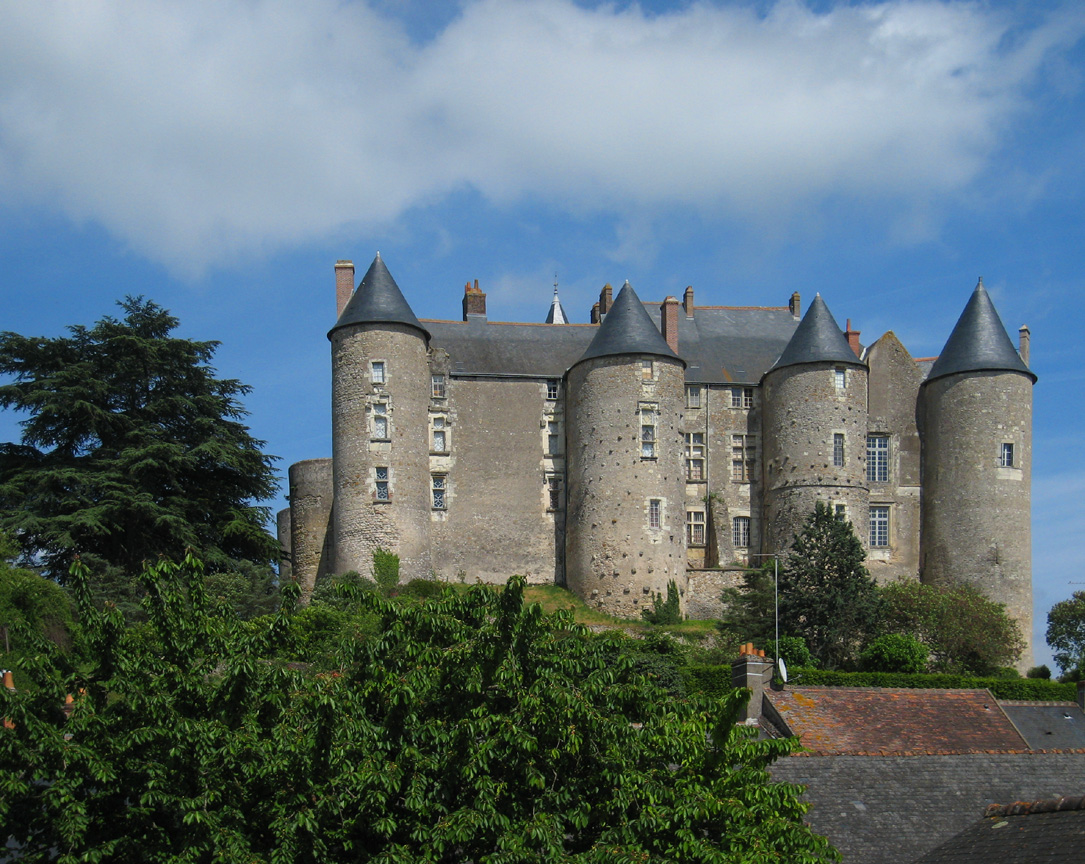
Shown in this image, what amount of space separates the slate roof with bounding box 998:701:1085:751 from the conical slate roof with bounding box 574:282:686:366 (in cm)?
2023

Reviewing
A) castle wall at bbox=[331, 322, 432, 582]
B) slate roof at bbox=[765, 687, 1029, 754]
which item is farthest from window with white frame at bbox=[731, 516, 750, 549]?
slate roof at bbox=[765, 687, 1029, 754]

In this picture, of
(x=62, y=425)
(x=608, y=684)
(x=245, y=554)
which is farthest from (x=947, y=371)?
(x=608, y=684)

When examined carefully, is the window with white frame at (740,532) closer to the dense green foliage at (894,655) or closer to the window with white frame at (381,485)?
the dense green foliage at (894,655)

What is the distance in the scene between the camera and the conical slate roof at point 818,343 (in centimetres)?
4481

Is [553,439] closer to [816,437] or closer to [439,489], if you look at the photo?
[439,489]

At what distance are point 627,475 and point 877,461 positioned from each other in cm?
911

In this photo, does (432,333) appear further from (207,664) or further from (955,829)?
(207,664)

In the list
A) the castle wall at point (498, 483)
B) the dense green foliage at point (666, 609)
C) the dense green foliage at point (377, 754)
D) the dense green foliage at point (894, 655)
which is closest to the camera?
the dense green foliage at point (377, 754)

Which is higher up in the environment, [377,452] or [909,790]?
[377,452]

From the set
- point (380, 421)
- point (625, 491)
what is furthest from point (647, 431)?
point (380, 421)

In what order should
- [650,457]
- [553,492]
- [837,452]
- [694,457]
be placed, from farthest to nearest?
[694,457] → [553,492] → [837,452] → [650,457]

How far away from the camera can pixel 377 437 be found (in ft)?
143

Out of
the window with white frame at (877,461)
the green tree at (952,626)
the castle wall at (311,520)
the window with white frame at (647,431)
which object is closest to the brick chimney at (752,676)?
the green tree at (952,626)

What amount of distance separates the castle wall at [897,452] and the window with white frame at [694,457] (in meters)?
5.80
